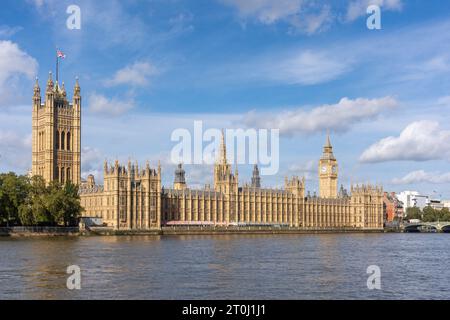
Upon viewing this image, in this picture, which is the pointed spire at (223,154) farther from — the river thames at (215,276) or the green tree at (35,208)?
the river thames at (215,276)

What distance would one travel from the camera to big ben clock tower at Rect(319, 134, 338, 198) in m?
192

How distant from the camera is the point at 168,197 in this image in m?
132

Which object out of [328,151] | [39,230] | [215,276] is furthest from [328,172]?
[215,276]

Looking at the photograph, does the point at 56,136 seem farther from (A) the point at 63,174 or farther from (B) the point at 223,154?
(B) the point at 223,154

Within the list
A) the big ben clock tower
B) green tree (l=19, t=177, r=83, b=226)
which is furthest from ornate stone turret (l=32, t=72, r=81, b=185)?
the big ben clock tower

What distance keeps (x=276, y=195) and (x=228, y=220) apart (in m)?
19.8

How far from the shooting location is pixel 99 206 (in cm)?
12088

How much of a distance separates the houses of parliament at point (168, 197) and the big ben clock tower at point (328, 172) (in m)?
4.49

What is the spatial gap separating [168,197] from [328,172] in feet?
235

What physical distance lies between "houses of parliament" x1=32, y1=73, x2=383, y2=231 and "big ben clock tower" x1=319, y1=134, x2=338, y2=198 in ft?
14.7

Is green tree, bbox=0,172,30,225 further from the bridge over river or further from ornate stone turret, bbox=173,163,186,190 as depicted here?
the bridge over river

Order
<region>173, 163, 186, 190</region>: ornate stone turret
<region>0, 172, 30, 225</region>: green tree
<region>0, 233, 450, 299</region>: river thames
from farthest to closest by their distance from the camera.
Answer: <region>173, 163, 186, 190</region>: ornate stone turret < <region>0, 172, 30, 225</region>: green tree < <region>0, 233, 450, 299</region>: river thames

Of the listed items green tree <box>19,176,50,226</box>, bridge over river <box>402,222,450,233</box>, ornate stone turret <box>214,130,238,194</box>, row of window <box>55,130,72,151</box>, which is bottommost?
bridge over river <box>402,222,450,233</box>

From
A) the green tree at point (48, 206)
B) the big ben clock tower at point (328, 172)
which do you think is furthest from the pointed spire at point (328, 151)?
the green tree at point (48, 206)
